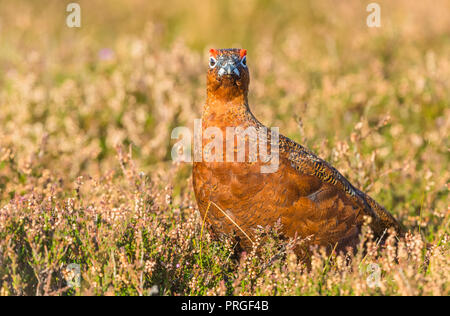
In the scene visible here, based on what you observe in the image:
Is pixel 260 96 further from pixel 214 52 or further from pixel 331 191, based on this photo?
pixel 331 191

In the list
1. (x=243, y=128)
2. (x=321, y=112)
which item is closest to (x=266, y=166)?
(x=243, y=128)

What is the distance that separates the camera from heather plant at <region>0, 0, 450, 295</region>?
110 inches

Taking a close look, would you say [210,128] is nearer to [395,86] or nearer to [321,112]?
[321,112]

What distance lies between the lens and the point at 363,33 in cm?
765

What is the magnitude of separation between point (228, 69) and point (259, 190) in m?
0.74

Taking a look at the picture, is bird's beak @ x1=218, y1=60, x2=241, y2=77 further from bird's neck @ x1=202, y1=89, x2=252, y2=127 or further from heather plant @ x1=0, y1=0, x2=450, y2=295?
heather plant @ x1=0, y1=0, x2=450, y2=295

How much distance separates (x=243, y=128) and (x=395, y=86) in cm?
371

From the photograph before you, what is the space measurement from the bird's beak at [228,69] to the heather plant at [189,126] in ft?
2.86

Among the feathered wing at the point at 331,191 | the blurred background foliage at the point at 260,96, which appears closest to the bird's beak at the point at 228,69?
the feathered wing at the point at 331,191

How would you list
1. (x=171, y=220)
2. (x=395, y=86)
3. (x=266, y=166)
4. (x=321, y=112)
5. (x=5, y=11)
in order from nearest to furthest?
(x=266, y=166) < (x=171, y=220) < (x=321, y=112) < (x=395, y=86) < (x=5, y=11)

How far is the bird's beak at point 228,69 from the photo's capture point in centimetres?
313

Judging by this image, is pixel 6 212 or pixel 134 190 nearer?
pixel 6 212

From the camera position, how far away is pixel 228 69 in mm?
3133
